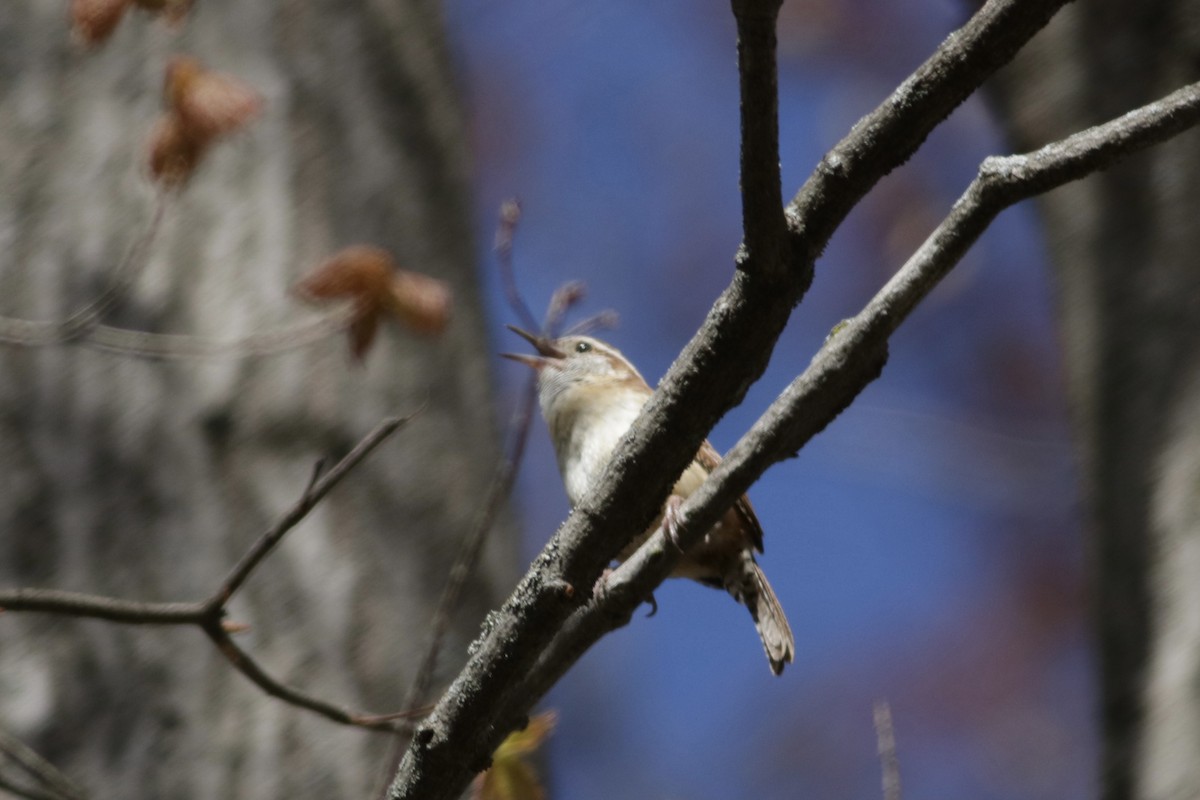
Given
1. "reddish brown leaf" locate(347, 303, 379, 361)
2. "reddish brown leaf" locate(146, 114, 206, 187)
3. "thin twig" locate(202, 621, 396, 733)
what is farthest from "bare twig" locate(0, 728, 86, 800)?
"reddish brown leaf" locate(146, 114, 206, 187)

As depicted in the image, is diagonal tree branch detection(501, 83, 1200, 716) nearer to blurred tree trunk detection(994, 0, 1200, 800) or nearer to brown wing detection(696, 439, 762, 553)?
brown wing detection(696, 439, 762, 553)

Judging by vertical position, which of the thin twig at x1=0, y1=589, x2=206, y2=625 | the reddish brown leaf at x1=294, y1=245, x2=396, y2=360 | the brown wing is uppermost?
the reddish brown leaf at x1=294, y1=245, x2=396, y2=360

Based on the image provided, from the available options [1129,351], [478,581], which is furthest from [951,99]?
[1129,351]

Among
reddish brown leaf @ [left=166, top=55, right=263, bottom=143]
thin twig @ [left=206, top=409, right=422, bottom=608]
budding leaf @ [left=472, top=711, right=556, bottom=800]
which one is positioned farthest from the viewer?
reddish brown leaf @ [left=166, top=55, right=263, bottom=143]

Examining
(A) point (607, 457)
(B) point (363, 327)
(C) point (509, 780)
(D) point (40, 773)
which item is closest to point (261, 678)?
(D) point (40, 773)

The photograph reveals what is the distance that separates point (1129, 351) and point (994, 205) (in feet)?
8.32

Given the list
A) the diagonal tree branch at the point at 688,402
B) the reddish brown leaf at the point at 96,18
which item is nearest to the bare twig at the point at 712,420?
the diagonal tree branch at the point at 688,402

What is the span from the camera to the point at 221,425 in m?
3.29

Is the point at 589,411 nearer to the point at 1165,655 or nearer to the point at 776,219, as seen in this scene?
the point at 1165,655

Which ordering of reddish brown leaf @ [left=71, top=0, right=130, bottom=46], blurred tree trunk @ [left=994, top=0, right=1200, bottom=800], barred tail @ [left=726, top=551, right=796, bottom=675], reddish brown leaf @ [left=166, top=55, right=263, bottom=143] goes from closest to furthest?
reddish brown leaf @ [left=71, top=0, right=130, bottom=46] → reddish brown leaf @ [left=166, top=55, right=263, bottom=143] → blurred tree trunk @ [left=994, top=0, right=1200, bottom=800] → barred tail @ [left=726, top=551, right=796, bottom=675]

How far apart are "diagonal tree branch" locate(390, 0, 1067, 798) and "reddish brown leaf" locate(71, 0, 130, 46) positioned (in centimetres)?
194

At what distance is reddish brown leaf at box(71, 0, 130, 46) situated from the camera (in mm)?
2939

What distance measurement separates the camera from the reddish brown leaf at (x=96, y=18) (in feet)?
9.64

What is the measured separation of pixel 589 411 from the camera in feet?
12.8
